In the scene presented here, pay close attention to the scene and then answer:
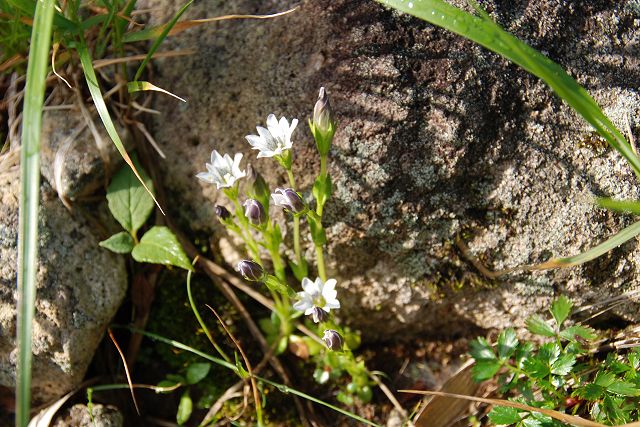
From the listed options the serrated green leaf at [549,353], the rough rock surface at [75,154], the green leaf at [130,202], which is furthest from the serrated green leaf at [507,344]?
the rough rock surface at [75,154]

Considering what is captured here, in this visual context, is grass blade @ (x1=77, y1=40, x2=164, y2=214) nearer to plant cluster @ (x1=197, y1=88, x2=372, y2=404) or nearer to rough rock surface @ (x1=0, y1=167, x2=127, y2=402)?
plant cluster @ (x1=197, y1=88, x2=372, y2=404)

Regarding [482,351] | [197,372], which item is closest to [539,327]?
[482,351]

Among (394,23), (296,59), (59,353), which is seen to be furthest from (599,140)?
(59,353)

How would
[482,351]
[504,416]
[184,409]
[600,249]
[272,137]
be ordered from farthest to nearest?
[184,409]
[482,351]
[272,137]
[504,416]
[600,249]

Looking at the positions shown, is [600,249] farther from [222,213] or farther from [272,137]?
[222,213]

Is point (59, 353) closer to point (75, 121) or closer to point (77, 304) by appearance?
point (77, 304)

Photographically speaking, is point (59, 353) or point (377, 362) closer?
point (59, 353)
